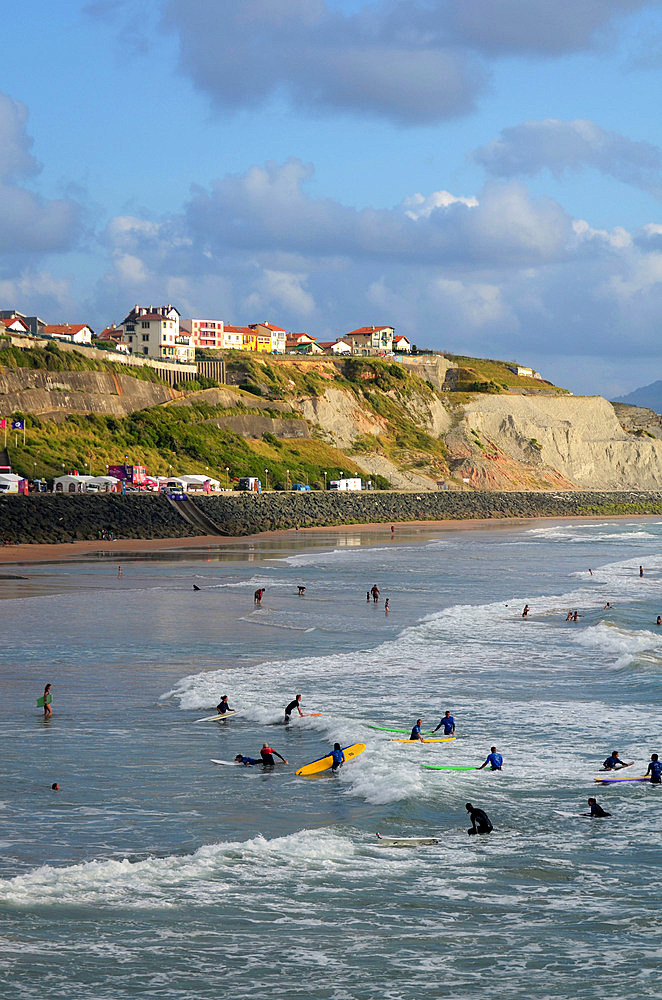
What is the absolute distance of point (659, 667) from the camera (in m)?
33.6

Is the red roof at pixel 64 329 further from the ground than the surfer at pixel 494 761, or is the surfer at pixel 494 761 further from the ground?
the red roof at pixel 64 329

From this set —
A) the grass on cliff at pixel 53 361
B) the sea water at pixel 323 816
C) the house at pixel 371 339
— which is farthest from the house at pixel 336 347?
the sea water at pixel 323 816

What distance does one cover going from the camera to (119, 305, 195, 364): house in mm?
146250

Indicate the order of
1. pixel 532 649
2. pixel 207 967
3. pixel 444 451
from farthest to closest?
pixel 444 451 → pixel 532 649 → pixel 207 967

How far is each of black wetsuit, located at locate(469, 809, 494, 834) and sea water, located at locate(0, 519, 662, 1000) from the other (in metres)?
0.34

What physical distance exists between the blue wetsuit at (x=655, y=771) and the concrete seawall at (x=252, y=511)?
61109 millimetres

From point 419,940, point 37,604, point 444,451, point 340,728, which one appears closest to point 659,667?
point 340,728

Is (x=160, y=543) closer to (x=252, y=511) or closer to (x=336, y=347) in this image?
(x=252, y=511)

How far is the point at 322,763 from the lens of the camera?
73.4ft

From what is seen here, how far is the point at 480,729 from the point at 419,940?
1143 cm

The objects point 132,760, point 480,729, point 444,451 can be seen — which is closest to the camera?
point 132,760

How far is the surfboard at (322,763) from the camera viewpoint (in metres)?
22.1

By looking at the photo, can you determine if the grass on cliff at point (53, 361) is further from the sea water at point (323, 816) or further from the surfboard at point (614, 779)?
the surfboard at point (614, 779)

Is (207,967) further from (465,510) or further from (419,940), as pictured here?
(465,510)
